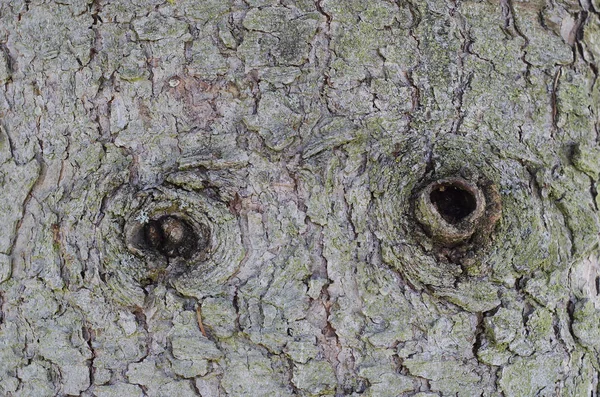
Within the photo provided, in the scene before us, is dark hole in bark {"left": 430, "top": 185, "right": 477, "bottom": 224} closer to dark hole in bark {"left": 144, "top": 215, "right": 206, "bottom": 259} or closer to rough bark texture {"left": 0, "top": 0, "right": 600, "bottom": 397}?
rough bark texture {"left": 0, "top": 0, "right": 600, "bottom": 397}

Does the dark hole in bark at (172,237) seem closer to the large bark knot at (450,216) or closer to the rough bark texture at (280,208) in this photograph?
the rough bark texture at (280,208)

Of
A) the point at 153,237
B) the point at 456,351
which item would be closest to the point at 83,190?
the point at 153,237

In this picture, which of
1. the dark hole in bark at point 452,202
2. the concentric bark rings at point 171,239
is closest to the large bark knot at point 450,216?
the dark hole in bark at point 452,202

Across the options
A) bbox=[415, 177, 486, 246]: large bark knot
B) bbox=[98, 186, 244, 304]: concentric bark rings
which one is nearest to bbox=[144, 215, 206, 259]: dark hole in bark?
bbox=[98, 186, 244, 304]: concentric bark rings

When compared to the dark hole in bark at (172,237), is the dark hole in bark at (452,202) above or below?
above

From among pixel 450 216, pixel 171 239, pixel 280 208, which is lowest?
pixel 171 239

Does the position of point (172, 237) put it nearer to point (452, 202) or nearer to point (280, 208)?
point (280, 208)

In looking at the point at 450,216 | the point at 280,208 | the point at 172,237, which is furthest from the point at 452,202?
the point at 172,237
